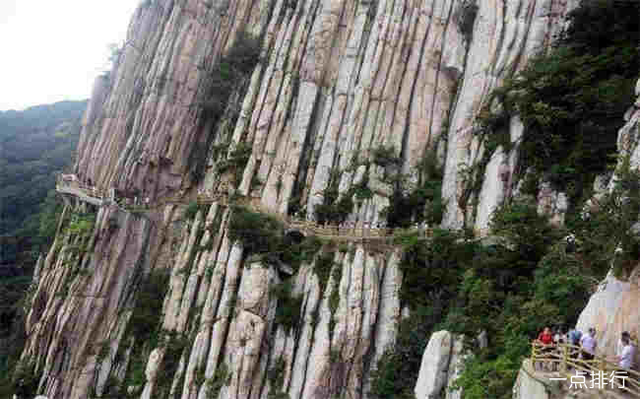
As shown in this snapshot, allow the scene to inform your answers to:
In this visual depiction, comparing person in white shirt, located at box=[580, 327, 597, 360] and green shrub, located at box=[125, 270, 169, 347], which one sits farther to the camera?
green shrub, located at box=[125, 270, 169, 347]

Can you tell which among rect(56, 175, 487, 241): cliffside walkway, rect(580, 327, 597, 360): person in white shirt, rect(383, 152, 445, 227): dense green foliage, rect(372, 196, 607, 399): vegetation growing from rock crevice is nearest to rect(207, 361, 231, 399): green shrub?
rect(372, 196, 607, 399): vegetation growing from rock crevice

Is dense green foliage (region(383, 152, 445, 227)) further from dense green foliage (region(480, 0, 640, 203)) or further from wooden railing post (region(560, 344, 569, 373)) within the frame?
wooden railing post (region(560, 344, 569, 373))

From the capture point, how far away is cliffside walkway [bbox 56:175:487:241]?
26.2 metres

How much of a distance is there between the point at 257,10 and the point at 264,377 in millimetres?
29987

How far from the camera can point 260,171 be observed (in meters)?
33.2

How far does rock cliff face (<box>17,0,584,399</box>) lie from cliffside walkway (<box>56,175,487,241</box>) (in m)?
0.66

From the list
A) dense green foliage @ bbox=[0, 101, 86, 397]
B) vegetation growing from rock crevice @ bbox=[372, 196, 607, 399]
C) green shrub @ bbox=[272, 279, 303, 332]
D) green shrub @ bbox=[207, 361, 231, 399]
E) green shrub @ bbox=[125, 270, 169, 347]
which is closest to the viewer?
vegetation growing from rock crevice @ bbox=[372, 196, 607, 399]

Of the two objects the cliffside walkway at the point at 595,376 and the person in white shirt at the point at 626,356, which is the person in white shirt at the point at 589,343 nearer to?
the cliffside walkway at the point at 595,376

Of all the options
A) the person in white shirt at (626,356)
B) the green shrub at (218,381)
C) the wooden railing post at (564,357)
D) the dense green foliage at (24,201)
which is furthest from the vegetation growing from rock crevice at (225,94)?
the person in white shirt at (626,356)

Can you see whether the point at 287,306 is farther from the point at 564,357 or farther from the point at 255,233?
the point at 564,357

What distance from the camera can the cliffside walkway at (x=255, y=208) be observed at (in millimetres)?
26219

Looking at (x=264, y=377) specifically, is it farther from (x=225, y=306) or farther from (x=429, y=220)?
(x=429, y=220)

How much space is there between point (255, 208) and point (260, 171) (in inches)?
130

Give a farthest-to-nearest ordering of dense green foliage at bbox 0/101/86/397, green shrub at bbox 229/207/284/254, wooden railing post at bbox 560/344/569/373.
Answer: dense green foliage at bbox 0/101/86/397 → green shrub at bbox 229/207/284/254 → wooden railing post at bbox 560/344/569/373
